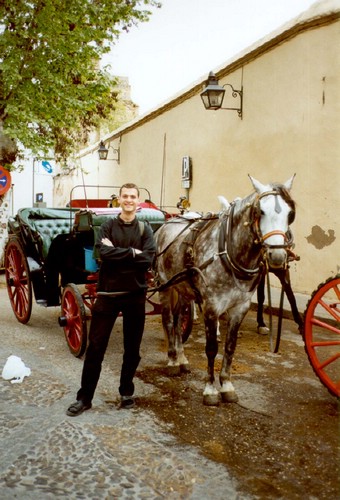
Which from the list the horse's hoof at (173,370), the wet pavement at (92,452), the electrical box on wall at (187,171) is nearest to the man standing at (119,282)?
the wet pavement at (92,452)

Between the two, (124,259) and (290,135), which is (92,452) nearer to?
(124,259)

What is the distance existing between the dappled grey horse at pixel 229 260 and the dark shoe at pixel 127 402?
624 mm

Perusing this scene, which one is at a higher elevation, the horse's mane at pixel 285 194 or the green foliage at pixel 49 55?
the green foliage at pixel 49 55

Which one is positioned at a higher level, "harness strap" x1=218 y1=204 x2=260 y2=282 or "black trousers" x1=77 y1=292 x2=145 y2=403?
"harness strap" x1=218 y1=204 x2=260 y2=282

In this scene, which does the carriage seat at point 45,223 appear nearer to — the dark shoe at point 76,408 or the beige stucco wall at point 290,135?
the dark shoe at point 76,408

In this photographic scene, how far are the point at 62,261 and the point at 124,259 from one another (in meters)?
2.81

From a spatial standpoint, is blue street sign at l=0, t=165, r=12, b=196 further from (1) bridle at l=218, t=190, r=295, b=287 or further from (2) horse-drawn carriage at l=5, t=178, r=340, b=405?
(1) bridle at l=218, t=190, r=295, b=287

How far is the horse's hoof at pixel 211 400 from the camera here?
412cm

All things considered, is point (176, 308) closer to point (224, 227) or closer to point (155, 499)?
point (224, 227)

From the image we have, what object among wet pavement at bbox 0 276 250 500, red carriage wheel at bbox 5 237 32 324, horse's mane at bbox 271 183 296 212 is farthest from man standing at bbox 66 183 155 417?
red carriage wheel at bbox 5 237 32 324

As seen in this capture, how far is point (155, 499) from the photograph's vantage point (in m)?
2.70

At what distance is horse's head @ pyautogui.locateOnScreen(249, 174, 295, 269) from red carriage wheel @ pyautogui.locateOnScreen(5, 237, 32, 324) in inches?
163

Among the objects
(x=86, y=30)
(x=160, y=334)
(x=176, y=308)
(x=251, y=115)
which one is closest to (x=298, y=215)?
(x=251, y=115)

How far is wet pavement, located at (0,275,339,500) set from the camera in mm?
2811
